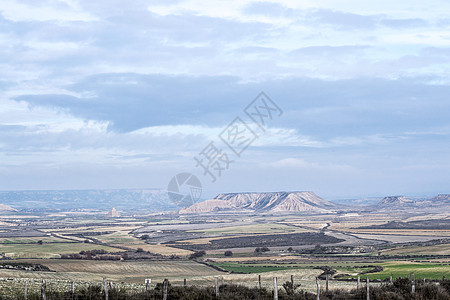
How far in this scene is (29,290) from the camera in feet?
81.8

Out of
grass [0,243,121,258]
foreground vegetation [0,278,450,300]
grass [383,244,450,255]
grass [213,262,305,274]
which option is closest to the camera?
foreground vegetation [0,278,450,300]

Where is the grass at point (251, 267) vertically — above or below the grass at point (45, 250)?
below

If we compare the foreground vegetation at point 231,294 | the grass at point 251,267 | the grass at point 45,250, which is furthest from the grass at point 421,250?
the foreground vegetation at point 231,294

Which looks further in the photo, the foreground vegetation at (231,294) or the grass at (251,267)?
the grass at (251,267)

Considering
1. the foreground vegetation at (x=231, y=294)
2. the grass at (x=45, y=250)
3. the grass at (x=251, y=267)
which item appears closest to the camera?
the foreground vegetation at (x=231, y=294)

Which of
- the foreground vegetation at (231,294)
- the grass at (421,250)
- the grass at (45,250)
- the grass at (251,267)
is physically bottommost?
the grass at (421,250)

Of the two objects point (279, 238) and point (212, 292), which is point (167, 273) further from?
point (279, 238)

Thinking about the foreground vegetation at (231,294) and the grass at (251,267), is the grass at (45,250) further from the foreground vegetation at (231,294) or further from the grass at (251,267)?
the foreground vegetation at (231,294)

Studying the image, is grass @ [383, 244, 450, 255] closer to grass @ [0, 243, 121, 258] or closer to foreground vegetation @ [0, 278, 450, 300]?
grass @ [0, 243, 121, 258]

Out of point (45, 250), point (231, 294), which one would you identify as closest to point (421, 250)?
point (45, 250)

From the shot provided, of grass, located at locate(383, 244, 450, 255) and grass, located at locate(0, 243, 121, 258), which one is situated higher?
grass, located at locate(0, 243, 121, 258)

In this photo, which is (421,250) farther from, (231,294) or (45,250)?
(231,294)

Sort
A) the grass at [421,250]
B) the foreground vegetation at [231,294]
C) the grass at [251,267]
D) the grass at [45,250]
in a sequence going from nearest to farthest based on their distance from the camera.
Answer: the foreground vegetation at [231,294]
the grass at [251,267]
the grass at [421,250]
the grass at [45,250]

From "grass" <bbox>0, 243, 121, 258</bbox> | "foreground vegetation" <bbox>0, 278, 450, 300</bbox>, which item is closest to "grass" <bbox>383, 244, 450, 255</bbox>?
"grass" <bbox>0, 243, 121, 258</bbox>
